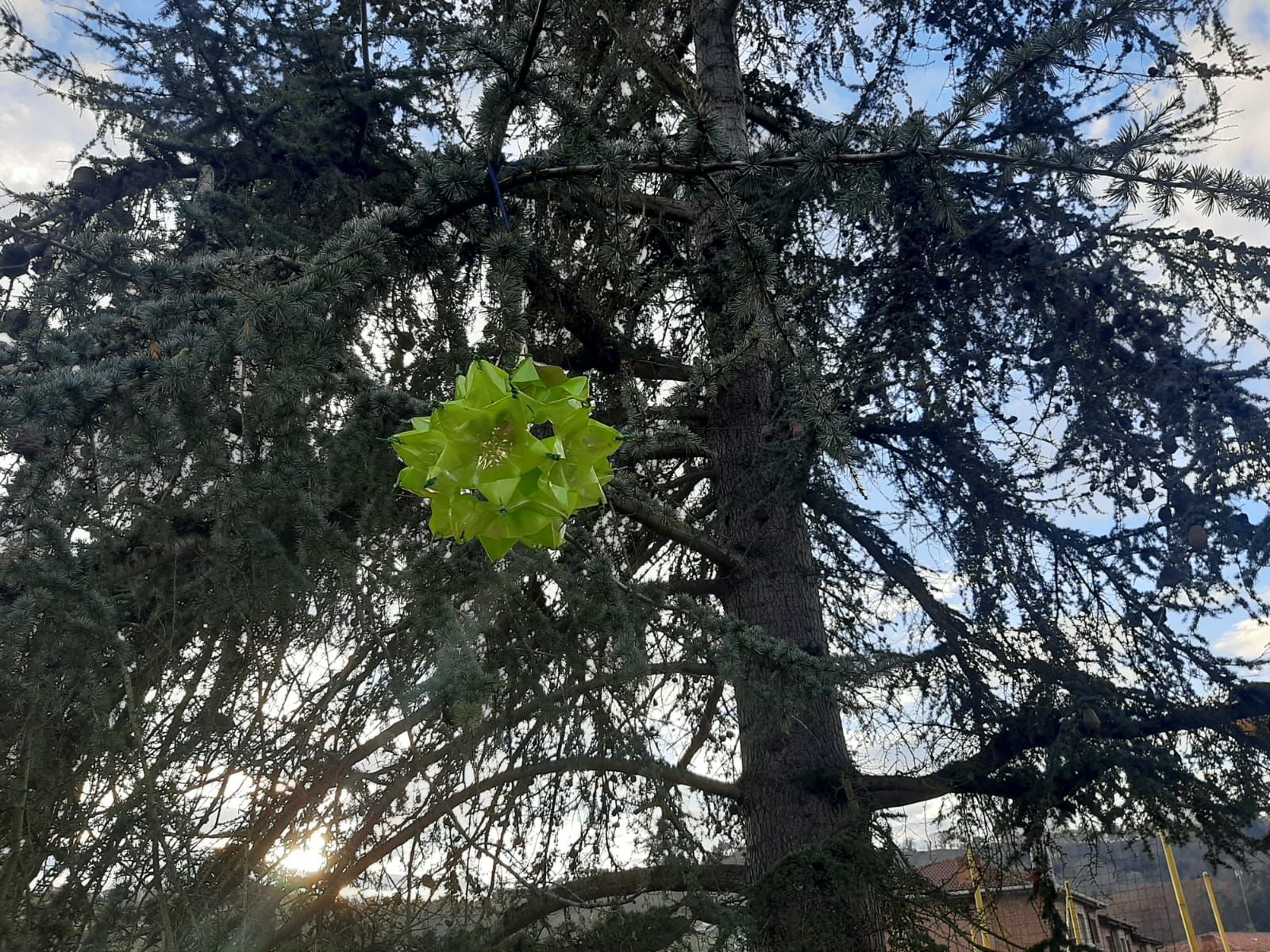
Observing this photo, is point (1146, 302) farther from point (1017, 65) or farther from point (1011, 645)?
point (1017, 65)

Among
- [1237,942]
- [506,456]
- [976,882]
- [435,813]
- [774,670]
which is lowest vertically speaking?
[1237,942]

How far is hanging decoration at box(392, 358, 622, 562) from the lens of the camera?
1.46m

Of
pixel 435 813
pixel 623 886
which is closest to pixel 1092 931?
pixel 623 886

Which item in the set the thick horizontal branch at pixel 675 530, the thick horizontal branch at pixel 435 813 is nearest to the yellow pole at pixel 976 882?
the thick horizontal branch at pixel 435 813

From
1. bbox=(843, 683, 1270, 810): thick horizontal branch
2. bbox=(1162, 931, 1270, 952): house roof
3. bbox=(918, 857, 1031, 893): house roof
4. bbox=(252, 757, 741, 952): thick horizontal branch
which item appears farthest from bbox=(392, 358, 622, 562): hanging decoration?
bbox=(1162, 931, 1270, 952): house roof

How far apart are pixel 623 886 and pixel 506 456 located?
11.6 ft

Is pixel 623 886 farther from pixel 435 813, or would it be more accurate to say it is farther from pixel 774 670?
pixel 774 670

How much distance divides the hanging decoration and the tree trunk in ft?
3.63

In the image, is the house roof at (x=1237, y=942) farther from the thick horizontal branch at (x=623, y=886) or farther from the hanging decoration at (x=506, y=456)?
the hanging decoration at (x=506, y=456)

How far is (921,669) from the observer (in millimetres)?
4164

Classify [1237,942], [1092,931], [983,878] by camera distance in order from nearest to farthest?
[983,878] → [1092,931] → [1237,942]

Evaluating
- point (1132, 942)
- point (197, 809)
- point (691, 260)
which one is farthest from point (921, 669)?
point (1132, 942)

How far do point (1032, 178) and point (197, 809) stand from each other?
14.5 feet

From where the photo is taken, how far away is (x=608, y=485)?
2.69 meters
